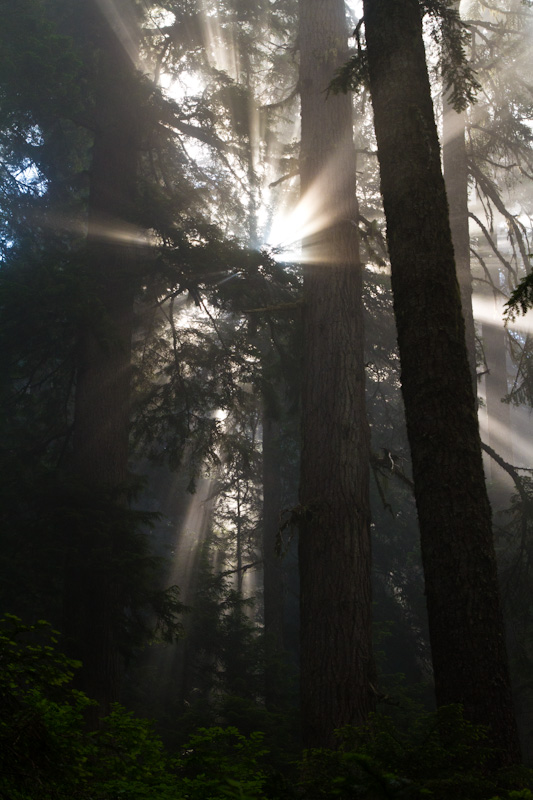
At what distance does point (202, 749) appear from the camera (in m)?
3.64

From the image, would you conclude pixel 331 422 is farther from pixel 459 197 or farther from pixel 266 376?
pixel 459 197

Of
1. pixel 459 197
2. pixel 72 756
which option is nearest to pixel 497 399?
pixel 459 197

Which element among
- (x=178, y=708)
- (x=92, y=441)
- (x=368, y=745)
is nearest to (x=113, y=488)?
(x=92, y=441)

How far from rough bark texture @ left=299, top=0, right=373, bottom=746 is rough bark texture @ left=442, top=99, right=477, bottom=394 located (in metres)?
3.32

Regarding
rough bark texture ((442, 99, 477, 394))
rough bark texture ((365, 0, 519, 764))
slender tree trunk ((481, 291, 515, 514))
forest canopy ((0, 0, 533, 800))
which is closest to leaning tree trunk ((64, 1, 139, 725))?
forest canopy ((0, 0, 533, 800))

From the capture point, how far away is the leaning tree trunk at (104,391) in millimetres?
9680

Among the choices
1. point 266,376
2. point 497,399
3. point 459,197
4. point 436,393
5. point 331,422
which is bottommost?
point 436,393

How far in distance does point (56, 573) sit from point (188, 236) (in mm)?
6276

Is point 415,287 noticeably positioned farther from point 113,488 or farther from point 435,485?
point 113,488

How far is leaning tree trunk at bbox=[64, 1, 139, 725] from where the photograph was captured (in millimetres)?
9680

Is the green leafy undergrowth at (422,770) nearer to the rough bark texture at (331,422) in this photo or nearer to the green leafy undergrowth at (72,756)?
the green leafy undergrowth at (72,756)

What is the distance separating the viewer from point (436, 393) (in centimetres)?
480

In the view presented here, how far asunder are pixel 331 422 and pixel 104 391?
17.2 feet

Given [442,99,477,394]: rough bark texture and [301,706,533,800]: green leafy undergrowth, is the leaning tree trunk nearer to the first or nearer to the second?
[301,706,533,800]: green leafy undergrowth
